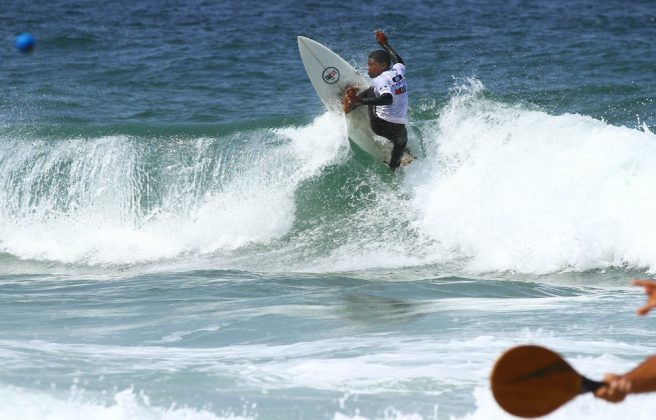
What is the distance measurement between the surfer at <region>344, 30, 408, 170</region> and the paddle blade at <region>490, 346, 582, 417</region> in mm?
7387

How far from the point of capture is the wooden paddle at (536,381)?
328cm

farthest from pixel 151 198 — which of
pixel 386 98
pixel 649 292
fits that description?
pixel 649 292

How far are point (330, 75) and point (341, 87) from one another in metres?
0.20

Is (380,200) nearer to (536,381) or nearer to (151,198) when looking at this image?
(151,198)

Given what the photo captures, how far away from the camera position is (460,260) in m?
10.2

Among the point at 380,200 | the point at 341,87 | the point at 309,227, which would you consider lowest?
the point at 309,227

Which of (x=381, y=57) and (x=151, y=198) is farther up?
(x=381, y=57)

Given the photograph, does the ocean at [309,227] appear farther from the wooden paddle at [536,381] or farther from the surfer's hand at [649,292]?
the surfer's hand at [649,292]

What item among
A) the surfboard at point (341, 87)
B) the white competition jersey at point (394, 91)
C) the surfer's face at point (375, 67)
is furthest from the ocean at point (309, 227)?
the surfer's face at point (375, 67)

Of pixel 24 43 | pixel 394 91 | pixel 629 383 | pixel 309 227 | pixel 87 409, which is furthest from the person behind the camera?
pixel 309 227

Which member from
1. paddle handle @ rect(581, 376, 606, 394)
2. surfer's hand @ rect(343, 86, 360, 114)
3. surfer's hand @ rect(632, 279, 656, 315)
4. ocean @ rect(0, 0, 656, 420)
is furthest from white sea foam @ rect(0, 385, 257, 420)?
surfer's hand @ rect(343, 86, 360, 114)

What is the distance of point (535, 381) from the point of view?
130 inches

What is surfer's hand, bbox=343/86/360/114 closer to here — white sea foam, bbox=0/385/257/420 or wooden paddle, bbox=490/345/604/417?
white sea foam, bbox=0/385/257/420

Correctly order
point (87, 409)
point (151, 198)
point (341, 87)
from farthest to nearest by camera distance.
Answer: point (151, 198) → point (341, 87) → point (87, 409)
